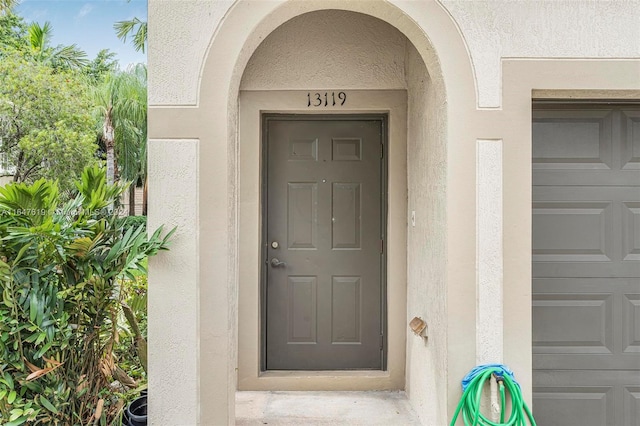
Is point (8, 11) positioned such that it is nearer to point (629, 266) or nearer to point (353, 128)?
point (353, 128)

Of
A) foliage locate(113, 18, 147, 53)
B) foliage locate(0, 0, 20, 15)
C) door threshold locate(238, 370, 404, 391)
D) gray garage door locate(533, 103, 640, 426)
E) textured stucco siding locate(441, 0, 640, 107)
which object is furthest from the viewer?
foliage locate(0, 0, 20, 15)

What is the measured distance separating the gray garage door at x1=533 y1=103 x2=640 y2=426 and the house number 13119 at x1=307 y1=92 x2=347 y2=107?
1.43 m

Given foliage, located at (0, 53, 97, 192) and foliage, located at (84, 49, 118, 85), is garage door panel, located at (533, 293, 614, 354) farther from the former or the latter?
foliage, located at (84, 49, 118, 85)

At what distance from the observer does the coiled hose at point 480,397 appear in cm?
206

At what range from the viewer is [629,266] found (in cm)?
238

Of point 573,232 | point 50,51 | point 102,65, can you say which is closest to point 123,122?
point 50,51

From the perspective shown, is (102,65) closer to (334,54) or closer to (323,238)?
(334,54)

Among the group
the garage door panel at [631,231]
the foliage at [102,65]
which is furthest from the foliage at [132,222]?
the foliage at [102,65]

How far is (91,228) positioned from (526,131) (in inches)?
92.2

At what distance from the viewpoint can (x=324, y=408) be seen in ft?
9.14

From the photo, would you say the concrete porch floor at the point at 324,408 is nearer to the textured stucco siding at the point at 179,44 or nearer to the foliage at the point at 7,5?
the textured stucco siding at the point at 179,44

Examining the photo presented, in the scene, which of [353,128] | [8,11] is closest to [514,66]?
[353,128]

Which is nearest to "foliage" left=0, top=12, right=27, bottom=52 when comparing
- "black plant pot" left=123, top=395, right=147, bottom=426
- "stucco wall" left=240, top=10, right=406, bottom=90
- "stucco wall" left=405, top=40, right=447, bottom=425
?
"stucco wall" left=240, top=10, right=406, bottom=90

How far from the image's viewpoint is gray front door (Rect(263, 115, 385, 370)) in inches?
127
